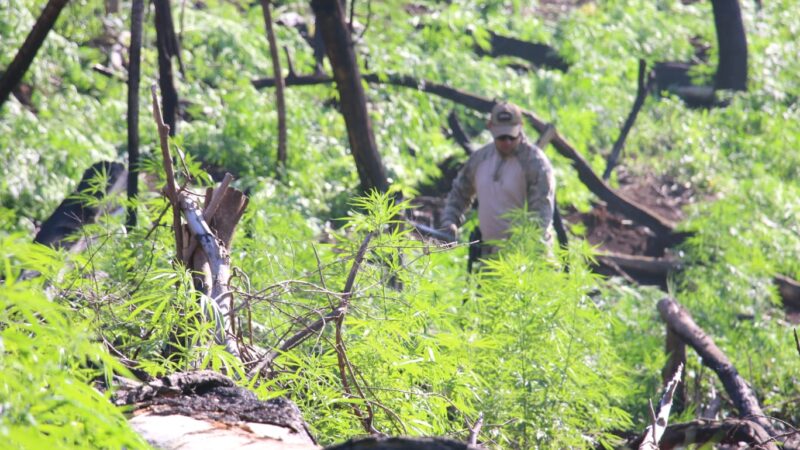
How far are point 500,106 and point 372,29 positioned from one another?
18.2ft

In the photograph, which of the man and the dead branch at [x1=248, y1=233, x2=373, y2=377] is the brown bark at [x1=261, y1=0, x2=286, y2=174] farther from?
the dead branch at [x1=248, y1=233, x2=373, y2=377]

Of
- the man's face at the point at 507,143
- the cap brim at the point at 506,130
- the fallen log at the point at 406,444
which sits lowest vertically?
the man's face at the point at 507,143

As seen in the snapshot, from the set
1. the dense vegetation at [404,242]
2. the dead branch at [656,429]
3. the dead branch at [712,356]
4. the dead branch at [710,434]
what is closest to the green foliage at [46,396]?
the dense vegetation at [404,242]

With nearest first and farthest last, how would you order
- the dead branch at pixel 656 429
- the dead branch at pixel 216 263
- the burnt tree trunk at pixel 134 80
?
1. the dead branch at pixel 656 429
2. the dead branch at pixel 216 263
3. the burnt tree trunk at pixel 134 80

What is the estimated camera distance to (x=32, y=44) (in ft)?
21.2

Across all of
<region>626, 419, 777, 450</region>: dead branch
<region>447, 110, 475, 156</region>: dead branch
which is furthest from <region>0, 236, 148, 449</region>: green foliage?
<region>447, 110, 475, 156</region>: dead branch

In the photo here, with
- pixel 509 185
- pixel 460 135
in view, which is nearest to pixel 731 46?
pixel 460 135

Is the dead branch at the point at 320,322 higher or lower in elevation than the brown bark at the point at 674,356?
higher

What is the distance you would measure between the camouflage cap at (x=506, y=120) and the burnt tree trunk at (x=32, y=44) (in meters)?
3.59

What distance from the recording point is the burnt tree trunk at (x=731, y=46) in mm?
16562

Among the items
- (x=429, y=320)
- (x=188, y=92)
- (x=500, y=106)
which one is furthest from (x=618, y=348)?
(x=188, y=92)

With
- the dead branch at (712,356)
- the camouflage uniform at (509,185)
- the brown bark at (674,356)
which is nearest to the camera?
the dead branch at (712,356)

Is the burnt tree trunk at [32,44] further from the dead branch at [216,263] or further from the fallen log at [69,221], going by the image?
the dead branch at [216,263]

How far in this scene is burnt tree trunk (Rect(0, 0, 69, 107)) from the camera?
6348 millimetres
